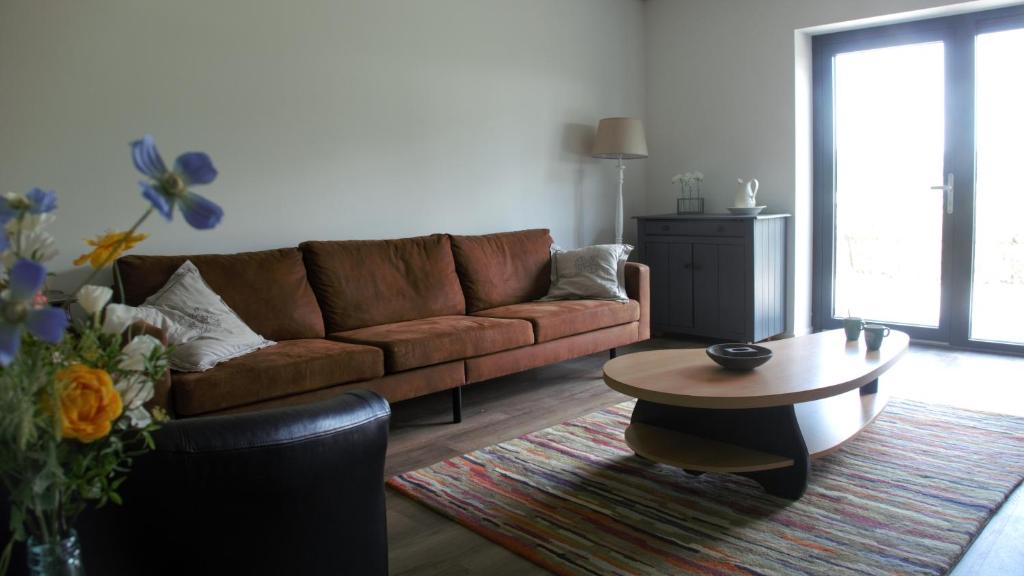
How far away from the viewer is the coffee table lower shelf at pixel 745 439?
253cm

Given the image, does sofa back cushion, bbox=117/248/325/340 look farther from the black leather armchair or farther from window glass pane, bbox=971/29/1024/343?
window glass pane, bbox=971/29/1024/343

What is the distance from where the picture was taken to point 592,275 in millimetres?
4523

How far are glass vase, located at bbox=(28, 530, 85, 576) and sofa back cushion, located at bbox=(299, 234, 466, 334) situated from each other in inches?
115

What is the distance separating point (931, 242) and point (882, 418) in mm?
2031

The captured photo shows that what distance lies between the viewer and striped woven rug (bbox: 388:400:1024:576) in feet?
7.22

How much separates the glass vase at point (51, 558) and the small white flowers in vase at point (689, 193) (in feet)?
17.0

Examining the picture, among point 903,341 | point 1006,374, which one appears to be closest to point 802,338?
point 903,341

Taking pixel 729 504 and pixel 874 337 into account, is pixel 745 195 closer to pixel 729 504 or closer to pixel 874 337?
pixel 874 337

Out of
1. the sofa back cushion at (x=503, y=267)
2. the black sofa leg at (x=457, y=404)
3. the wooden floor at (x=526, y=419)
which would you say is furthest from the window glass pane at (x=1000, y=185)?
the black sofa leg at (x=457, y=404)

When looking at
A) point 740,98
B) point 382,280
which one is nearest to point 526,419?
point 382,280

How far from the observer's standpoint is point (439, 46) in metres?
4.52

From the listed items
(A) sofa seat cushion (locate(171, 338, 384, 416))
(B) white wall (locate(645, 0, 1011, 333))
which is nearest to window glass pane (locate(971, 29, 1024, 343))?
(B) white wall (locate(645, 0, 1011, 333))

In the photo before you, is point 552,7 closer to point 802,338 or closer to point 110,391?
point 802,338

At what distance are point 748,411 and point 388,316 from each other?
76.3 inches
